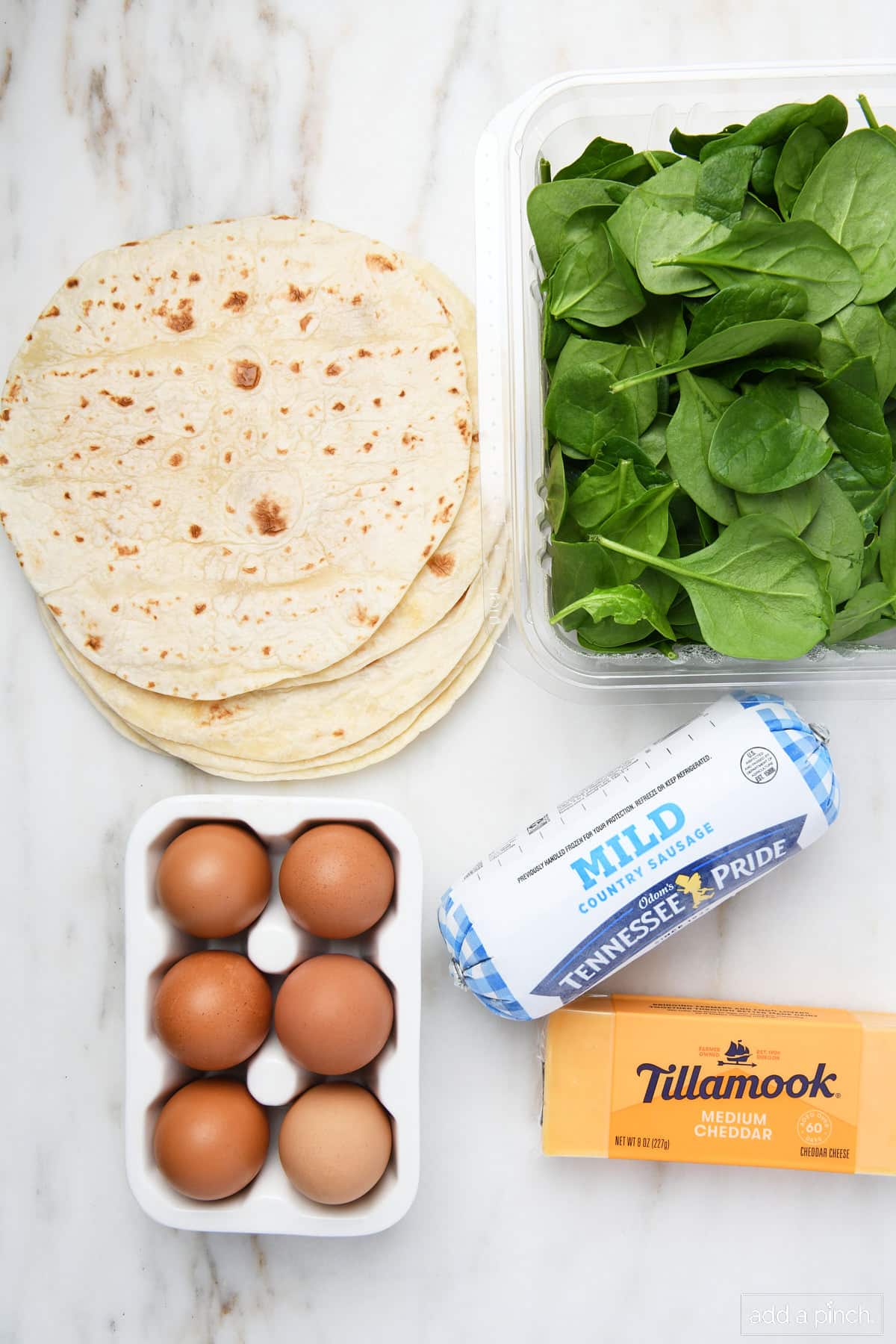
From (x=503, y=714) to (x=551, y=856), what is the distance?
7.3 inches

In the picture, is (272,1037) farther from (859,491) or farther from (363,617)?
(859,491)

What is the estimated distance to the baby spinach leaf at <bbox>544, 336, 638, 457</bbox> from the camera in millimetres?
797

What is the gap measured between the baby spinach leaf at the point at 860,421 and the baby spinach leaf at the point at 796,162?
151 mm

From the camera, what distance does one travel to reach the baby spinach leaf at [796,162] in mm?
776

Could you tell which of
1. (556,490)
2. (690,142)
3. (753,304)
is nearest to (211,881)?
(556,490)

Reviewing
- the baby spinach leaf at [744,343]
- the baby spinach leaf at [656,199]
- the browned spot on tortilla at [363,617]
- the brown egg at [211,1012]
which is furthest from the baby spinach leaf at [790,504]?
the brown egg at [211,1012]

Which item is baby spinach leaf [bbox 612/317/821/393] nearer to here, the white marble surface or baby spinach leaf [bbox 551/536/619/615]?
baby spinach leaf [bbox 551/536/619/615]

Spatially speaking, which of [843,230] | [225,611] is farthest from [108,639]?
[843,230]

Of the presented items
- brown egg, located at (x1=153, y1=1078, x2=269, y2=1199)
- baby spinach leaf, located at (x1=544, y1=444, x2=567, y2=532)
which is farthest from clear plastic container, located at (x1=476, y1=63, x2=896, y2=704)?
brown egg, located at (x1=153, y1=1078, x2=269, y2=1199)

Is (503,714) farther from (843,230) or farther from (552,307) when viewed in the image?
(843,230)

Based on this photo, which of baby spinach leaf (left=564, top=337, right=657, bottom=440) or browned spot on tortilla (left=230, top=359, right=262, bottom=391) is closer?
baby spinach leaf (left=564, top=337, right=657, bottom=440)

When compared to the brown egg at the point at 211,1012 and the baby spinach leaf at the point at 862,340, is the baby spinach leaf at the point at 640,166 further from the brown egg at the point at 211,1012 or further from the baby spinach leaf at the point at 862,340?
the brown egg at the point at 211,1012

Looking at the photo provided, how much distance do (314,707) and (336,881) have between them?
0.20 m

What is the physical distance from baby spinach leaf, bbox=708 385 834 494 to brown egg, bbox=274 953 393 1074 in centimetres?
53
